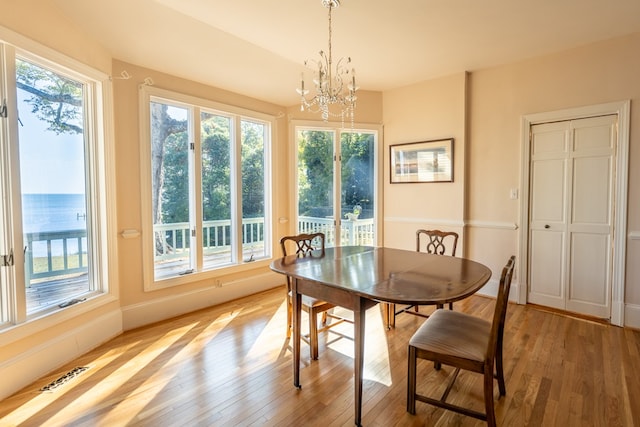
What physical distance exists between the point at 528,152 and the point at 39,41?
4.55 metres

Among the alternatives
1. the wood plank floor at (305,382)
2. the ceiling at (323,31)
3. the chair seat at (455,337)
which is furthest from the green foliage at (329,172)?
the chair seat at (455,337)

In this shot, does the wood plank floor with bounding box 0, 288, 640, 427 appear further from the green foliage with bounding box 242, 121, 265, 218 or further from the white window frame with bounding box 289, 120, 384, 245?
the white window frame with bounding box 289, 120, 384, 245

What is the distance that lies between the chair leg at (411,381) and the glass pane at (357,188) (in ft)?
9.42

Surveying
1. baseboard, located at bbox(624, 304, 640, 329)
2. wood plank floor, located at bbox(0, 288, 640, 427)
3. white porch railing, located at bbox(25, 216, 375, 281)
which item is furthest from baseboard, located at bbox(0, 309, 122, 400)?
baseboard, located at bbox(624, 304, 640, 329)

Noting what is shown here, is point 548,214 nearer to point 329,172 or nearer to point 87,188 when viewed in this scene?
point 329,172

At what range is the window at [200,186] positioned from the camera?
10.7 ft

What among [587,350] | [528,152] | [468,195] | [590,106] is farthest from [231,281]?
[590,106]

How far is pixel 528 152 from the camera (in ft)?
11.8

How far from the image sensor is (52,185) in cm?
247

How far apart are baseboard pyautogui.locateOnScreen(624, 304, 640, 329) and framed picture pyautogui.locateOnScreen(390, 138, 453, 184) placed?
2121mm

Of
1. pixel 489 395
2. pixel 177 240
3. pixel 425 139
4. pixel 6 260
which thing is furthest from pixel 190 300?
pixel 425 139

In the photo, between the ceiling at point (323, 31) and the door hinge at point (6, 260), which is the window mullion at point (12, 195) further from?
the ceiling at point (323, 31)

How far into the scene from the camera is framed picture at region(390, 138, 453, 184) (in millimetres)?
4109

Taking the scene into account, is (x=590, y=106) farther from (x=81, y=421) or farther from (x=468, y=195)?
(x=81, y=421)
